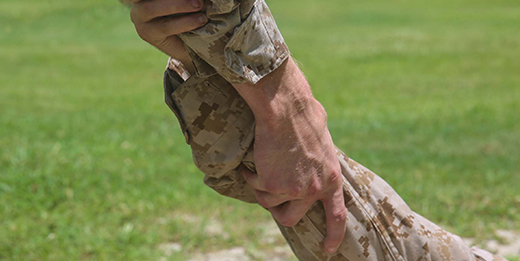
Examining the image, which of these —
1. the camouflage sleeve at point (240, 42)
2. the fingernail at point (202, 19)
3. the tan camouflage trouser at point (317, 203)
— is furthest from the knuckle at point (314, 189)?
the fingernail at point (202, 19)

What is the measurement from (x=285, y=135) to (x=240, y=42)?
10.1 inches

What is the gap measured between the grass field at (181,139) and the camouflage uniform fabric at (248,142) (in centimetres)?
121

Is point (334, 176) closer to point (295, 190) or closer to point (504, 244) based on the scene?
point (295, 190)

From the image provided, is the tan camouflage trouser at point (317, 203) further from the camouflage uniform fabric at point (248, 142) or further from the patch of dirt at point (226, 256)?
the patch of dirt at point (226, 256)

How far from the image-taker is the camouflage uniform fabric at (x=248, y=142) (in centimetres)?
119

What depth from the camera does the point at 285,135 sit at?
1.29 m

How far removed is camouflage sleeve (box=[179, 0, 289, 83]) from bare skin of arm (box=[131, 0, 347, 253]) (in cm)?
4

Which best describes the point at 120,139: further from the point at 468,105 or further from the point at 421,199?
the point at 468,105

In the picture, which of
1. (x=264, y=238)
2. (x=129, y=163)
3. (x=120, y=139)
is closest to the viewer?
(x=264, y=238)

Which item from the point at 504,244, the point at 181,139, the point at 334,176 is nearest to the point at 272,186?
the point at 334,176

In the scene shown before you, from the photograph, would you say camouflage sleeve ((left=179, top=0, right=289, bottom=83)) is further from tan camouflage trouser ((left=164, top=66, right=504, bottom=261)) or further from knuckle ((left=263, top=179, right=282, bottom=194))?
knuckle ((left=263, top=179, right=282, bottom=194))

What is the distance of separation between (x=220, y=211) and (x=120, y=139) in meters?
1.94

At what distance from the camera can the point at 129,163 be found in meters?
4.46

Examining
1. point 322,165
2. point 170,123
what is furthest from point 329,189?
point 170,123
